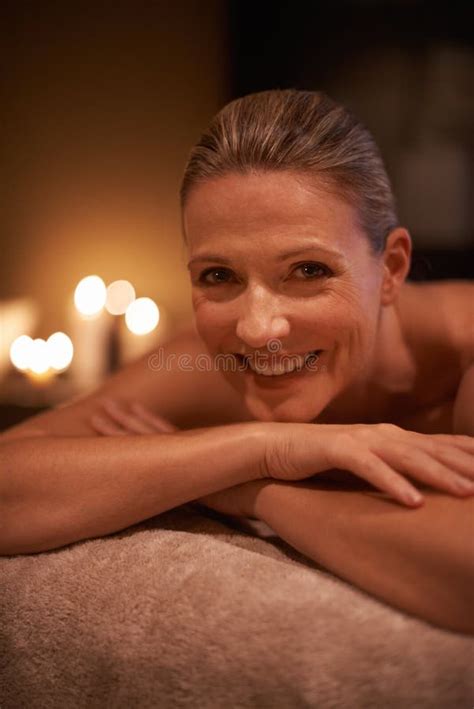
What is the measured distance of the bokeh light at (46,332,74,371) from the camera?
2.32m

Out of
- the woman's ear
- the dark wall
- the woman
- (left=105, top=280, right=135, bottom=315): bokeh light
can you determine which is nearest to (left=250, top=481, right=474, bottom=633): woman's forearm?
the woman

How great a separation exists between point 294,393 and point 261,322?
133 millimetres

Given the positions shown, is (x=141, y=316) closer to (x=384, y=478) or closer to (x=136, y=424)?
(x=136, y=424)

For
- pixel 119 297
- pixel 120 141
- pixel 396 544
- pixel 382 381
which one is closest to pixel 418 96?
pixel 120 141

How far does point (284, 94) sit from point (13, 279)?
186cm

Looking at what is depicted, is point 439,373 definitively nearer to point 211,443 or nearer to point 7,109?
point 211,443

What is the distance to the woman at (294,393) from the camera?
664mm

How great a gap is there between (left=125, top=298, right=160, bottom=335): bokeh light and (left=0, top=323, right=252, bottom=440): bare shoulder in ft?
3.95

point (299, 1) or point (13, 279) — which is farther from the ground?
point (299, 1)

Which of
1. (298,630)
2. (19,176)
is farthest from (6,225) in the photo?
(298,630)

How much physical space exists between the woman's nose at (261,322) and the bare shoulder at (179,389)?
286 mm

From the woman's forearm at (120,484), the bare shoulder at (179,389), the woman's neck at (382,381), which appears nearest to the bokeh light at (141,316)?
the bare shoulder at (179,389)

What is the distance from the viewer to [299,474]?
77cm

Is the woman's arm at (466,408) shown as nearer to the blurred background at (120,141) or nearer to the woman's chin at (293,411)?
the woman's chin at (293,411)
